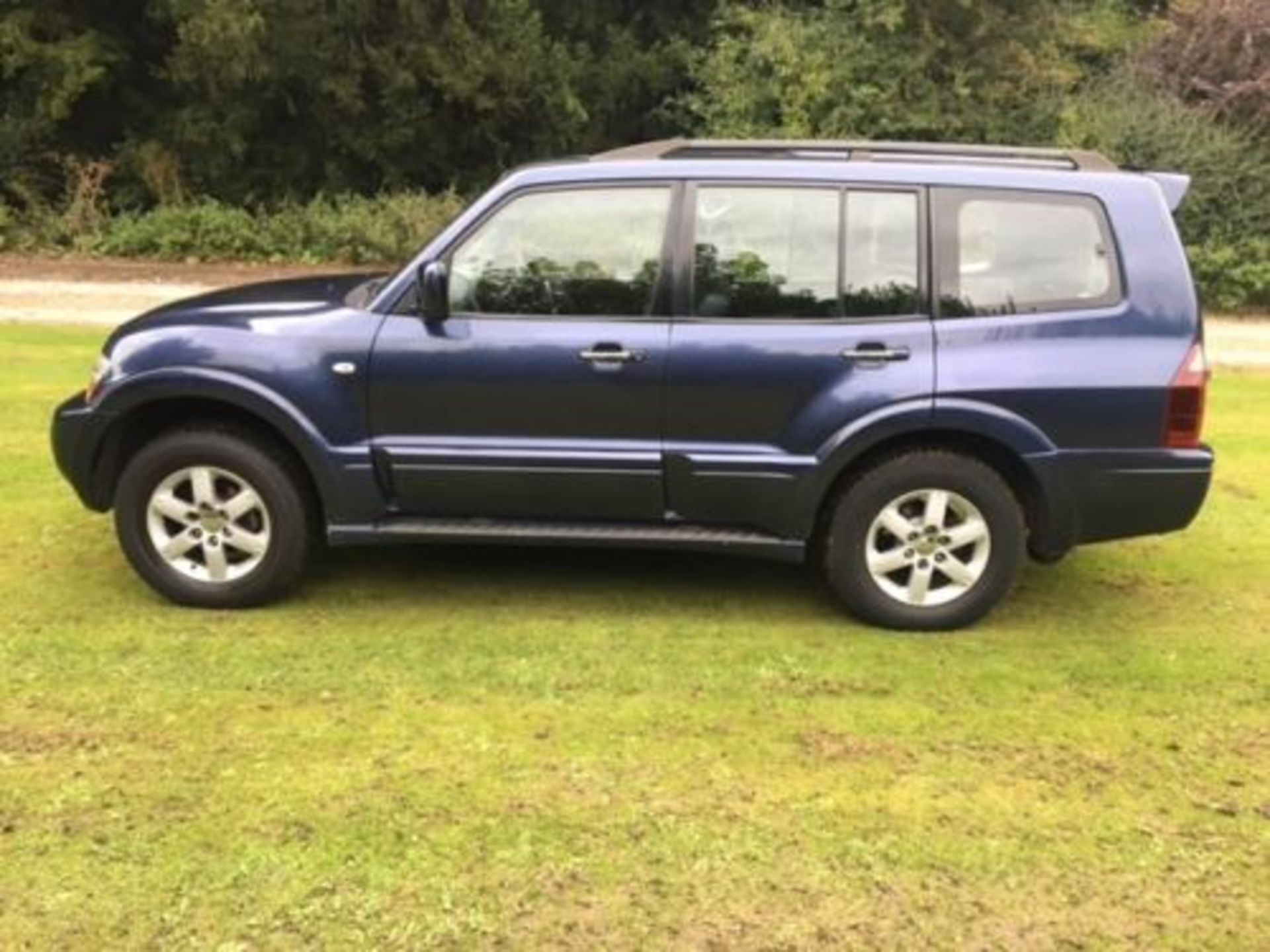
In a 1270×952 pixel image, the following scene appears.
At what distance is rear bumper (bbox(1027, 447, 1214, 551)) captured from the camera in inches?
211

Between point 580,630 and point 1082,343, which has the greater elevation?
point 1082,343

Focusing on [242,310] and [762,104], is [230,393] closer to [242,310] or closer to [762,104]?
[242,310]

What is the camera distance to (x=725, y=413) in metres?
5.41

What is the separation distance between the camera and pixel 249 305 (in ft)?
18.8

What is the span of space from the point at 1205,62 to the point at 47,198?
15.9 meters

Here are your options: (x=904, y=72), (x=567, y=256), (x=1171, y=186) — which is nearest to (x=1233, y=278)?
(x=904, y=72)

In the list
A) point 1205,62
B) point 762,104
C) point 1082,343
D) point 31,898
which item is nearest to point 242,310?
point 31,898

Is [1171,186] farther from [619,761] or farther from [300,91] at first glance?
[300,91]

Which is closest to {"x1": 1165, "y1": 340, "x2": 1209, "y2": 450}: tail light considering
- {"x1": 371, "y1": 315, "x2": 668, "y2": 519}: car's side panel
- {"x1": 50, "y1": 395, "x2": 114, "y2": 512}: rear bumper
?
{"x1": 371, "y1": 315, "x2": 668, "y2": 519}: car's side panel

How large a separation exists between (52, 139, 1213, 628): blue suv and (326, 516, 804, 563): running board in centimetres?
1

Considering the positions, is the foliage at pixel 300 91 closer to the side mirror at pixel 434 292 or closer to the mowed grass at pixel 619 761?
the side mirror at pixel 434 292

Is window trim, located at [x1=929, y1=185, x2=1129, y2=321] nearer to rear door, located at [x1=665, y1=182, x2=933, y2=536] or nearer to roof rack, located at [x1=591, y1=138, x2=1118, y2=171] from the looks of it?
rear door, located at [x1=665, y1=182, x2=933, y2=536]

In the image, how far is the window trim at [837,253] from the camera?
17.7ft

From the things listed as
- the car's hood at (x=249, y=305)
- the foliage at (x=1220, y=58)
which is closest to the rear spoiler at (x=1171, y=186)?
the car's hood at (x=249, y=305)
